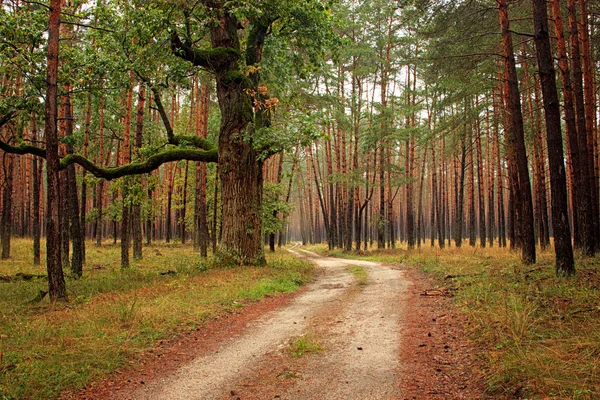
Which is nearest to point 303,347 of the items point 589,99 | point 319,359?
point 319,359

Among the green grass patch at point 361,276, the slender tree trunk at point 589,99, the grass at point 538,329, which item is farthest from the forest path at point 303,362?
the slender tree trunk at point 589,99

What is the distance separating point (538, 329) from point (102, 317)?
23.1 feet

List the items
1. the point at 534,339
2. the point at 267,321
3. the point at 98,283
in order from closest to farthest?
the point at 534,339
the point at 267,321
the point at 98,283

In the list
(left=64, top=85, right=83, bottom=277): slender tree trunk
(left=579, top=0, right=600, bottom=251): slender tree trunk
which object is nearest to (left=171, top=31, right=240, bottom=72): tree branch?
(left=64, top=85, right=83, bottom=277): slender tree trunk

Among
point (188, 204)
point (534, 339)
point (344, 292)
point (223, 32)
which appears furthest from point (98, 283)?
point (188, 204)

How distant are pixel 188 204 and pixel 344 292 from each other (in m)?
25.5

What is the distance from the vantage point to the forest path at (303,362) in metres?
4.18

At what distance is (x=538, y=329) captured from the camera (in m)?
5.42

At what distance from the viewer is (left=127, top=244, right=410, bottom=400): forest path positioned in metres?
4.18

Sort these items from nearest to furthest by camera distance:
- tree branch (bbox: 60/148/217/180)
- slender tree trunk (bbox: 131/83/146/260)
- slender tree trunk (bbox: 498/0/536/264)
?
slender tree trunk (bbox: 498/0/536/264) < tree branch (bbox: 60/148/217/180) < slender tree trunk (bbox: 131/83/146/260)

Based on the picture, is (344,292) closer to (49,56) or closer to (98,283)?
(98,283)

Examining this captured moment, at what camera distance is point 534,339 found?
16.7ft

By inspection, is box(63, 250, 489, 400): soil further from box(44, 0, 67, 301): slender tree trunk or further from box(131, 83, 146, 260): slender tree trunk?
box(131, 83, 146, 260): slender tree trunk

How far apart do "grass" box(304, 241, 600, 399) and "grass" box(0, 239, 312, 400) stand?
4.64 m
